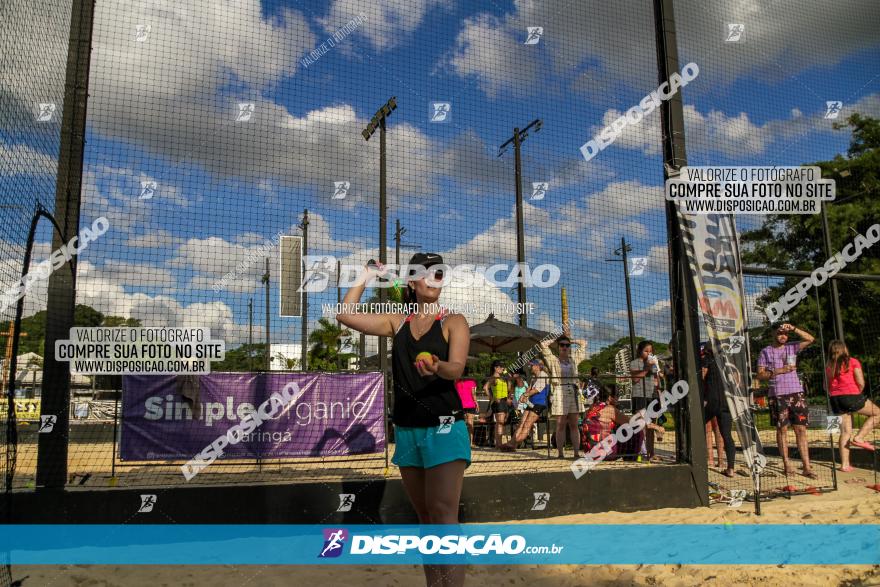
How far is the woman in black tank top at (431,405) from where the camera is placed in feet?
9.39

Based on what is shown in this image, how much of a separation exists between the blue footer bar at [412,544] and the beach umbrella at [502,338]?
6.59 metres

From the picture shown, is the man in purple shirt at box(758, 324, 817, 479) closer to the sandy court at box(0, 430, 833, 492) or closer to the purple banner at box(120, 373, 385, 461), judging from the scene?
the sandy court at box(0, 430, 833, 492)

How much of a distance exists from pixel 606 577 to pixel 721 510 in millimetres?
2449

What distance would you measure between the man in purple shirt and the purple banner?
447 cm

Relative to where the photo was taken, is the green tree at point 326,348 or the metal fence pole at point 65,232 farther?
the green tree at point 326,348

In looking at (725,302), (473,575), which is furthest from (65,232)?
(725,302)

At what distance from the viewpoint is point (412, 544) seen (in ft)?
16.8

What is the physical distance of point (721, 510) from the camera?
5988mm

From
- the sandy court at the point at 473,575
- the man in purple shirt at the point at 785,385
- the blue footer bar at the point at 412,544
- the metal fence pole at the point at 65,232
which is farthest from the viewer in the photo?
the man in purple shirt at the point at 785,385

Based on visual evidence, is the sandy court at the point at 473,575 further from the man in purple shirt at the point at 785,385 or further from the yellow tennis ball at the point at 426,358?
the man in purple shirt at the point at 785,385

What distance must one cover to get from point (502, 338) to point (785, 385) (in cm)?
618

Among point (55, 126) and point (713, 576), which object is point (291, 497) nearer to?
point (713, 576)

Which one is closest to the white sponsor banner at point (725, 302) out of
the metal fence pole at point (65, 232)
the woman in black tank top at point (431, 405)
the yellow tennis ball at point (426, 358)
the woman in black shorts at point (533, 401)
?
the woman in black shorts at point (533, 401)

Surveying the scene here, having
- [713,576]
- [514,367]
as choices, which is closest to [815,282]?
[713,576]
